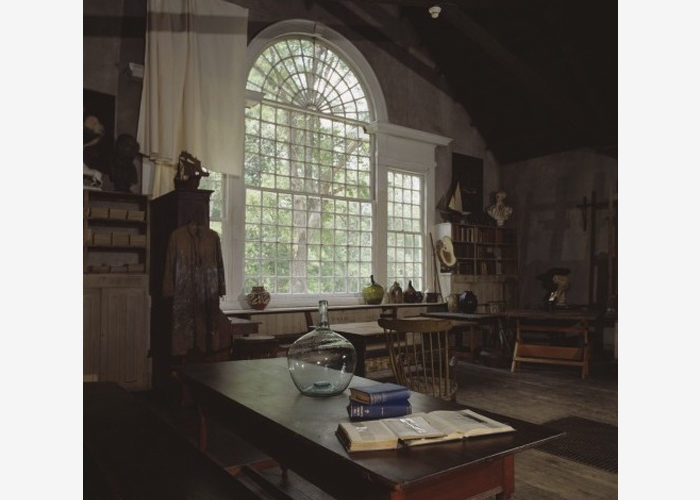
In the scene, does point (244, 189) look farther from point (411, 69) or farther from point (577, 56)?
point (577, 56)

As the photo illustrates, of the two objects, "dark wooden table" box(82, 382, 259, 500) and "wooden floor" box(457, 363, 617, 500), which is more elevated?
"dark wooden table" box(82, 382, 259, 500)

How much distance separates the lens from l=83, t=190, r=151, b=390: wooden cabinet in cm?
511

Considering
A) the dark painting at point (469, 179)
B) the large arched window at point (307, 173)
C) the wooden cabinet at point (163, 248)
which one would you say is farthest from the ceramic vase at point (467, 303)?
the wooden cabinet at point (163, 248)

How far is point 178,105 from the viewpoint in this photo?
603 cm

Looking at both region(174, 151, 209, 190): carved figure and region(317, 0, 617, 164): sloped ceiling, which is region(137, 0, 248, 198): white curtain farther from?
region(317, 0, 617, 164): sloped ceiling

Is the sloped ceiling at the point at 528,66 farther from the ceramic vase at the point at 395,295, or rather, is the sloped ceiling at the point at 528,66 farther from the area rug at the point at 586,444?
the area rug at the point at 586,444

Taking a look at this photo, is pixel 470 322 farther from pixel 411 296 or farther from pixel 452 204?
pixel 452 204

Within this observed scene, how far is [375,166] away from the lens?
27.2 feet

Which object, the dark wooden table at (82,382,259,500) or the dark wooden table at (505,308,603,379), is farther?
the dark wooden table at (505,308,603,379)

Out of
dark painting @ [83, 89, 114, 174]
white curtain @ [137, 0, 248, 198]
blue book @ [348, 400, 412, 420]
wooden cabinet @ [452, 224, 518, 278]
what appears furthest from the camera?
wooden cabinet @ [452, 224, 518, 278]

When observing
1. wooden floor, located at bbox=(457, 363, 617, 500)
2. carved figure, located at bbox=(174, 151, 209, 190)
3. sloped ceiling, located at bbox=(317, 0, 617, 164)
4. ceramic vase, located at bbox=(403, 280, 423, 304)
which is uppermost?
sloped ceiling, located at bbox=(317, 0, 617, 164)

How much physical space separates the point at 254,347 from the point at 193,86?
3.25 meters

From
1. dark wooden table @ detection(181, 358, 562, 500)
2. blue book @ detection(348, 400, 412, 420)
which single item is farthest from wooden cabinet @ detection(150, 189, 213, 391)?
blue book @ detection(348, 400, 412, 420)

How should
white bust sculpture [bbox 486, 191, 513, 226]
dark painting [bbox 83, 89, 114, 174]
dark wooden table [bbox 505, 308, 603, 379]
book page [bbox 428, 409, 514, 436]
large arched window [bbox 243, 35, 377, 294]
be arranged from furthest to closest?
white bust sculpture [bbox 486, 191, 513, 226], large arched window [bbox 243, 35, 377, 294], dark wooden table [bbox 505, 308, 603, 379], dark painting [bbox 83, 89, 114, 174], book page [bbox 428, 409, 514, 436]
